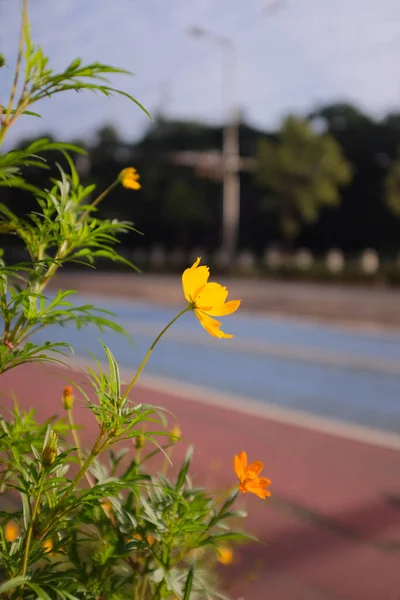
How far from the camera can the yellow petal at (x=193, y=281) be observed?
51.3 inches

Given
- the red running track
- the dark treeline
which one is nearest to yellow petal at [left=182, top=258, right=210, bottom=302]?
the red running track

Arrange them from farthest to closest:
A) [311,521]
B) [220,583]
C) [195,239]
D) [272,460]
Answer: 1. [195,239]
2. [272,460]
3. [311,521]
4. [220,583]

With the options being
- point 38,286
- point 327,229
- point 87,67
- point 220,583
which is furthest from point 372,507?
point 327,229

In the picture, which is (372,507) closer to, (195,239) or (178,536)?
(178,536)

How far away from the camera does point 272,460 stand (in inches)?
193

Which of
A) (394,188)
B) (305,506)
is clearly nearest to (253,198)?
(394,188)

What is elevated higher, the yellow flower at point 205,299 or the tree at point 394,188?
the yellow flower at point 205,299

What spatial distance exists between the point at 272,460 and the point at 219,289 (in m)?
3.73

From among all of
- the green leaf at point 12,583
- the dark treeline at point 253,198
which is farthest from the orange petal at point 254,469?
the dark treeline at point 253,198

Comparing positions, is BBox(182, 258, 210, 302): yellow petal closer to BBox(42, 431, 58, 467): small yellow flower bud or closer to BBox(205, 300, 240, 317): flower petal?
BBox(205, 300, 240, 317): flower petal

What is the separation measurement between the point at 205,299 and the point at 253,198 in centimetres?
4269

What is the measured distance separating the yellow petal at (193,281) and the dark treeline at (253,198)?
36915 mm

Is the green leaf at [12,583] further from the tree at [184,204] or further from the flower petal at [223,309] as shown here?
the tree at [184,204]

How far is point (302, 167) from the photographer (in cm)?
3506
